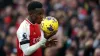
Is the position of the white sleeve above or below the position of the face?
below

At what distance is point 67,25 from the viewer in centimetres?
1814

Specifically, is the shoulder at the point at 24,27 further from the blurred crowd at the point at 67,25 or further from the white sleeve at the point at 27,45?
the blurred crowd at the point at 67,25

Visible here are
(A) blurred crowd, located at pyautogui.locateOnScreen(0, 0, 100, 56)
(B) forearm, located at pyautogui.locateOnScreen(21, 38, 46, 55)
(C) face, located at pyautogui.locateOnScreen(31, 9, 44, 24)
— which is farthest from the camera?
(A) blurred crowd, located at pyautogui.locateOnScreen(0, 0, 100, 56)

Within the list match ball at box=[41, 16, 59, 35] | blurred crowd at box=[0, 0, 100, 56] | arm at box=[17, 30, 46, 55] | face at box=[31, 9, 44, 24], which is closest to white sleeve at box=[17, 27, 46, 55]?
arm at box=[17, 30, 46, 55]

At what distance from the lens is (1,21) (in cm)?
2219

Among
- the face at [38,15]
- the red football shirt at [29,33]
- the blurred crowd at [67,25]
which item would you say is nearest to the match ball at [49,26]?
the face at [38,15]

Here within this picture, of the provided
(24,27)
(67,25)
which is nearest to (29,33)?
(24,27)

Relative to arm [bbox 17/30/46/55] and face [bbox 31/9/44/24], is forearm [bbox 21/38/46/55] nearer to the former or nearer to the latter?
arm [bbox 17/30/46/55]

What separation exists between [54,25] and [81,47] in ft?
18.5

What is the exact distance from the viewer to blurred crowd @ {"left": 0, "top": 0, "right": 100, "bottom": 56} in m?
14.9

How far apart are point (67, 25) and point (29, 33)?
26.6 ft

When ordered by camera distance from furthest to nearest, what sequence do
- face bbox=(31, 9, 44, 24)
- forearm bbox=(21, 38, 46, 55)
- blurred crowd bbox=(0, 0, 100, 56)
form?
1. blurred crowd bbox=(0, 0, 100, 56)
2. face bbox=(31, 9, 44, 24)
3. forearm bbox=(21, 38, 46, 55)

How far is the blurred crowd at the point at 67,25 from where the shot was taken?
48.8 ft

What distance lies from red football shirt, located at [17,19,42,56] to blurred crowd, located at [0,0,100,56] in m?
2.32
